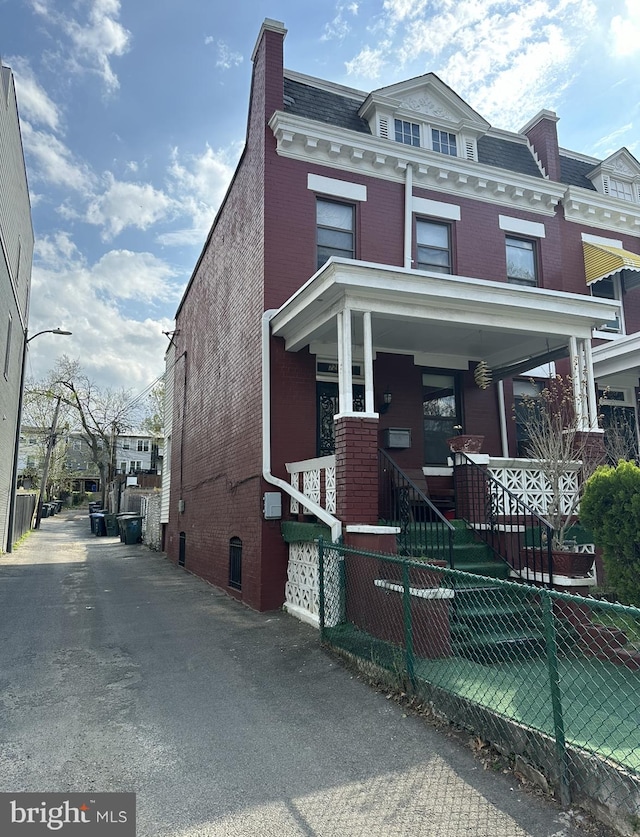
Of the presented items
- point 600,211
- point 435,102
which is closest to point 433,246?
point 435,102

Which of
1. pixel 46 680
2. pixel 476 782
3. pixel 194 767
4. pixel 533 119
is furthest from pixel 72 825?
pixel 533 119

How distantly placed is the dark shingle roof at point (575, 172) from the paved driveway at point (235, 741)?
1133 cm

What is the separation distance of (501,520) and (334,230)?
5.74 metres

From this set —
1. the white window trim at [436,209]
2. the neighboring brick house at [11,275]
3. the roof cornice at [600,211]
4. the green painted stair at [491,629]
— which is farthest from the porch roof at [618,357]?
the neighboring brick house at [11,275]

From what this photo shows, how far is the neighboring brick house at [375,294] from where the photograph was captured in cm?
789

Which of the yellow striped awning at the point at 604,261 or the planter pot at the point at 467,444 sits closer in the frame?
the planter pot at the point at 467,444

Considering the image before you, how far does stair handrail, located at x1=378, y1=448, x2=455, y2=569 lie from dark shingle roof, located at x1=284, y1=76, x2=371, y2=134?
6.37 meters

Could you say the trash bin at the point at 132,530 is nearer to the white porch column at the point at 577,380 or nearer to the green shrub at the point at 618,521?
the white porch column at the point at 577,380

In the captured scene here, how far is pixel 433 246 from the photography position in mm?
11070

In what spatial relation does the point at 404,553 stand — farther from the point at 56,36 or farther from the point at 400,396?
the point at 56,36

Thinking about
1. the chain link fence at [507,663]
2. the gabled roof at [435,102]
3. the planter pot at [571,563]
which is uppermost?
the gabled roof at [435,102]

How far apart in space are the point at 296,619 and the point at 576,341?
5703 mm

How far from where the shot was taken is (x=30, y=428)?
45719 millimetres

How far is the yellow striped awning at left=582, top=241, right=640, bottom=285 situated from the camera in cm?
1152
